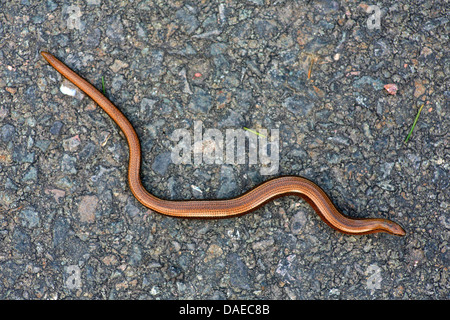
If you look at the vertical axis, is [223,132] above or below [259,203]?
above

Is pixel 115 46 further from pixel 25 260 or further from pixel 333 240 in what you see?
pixel 333 240

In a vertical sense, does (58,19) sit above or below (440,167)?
above

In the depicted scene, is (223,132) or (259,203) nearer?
(259,203)

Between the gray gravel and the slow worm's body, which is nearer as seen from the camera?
the slow worm's body
